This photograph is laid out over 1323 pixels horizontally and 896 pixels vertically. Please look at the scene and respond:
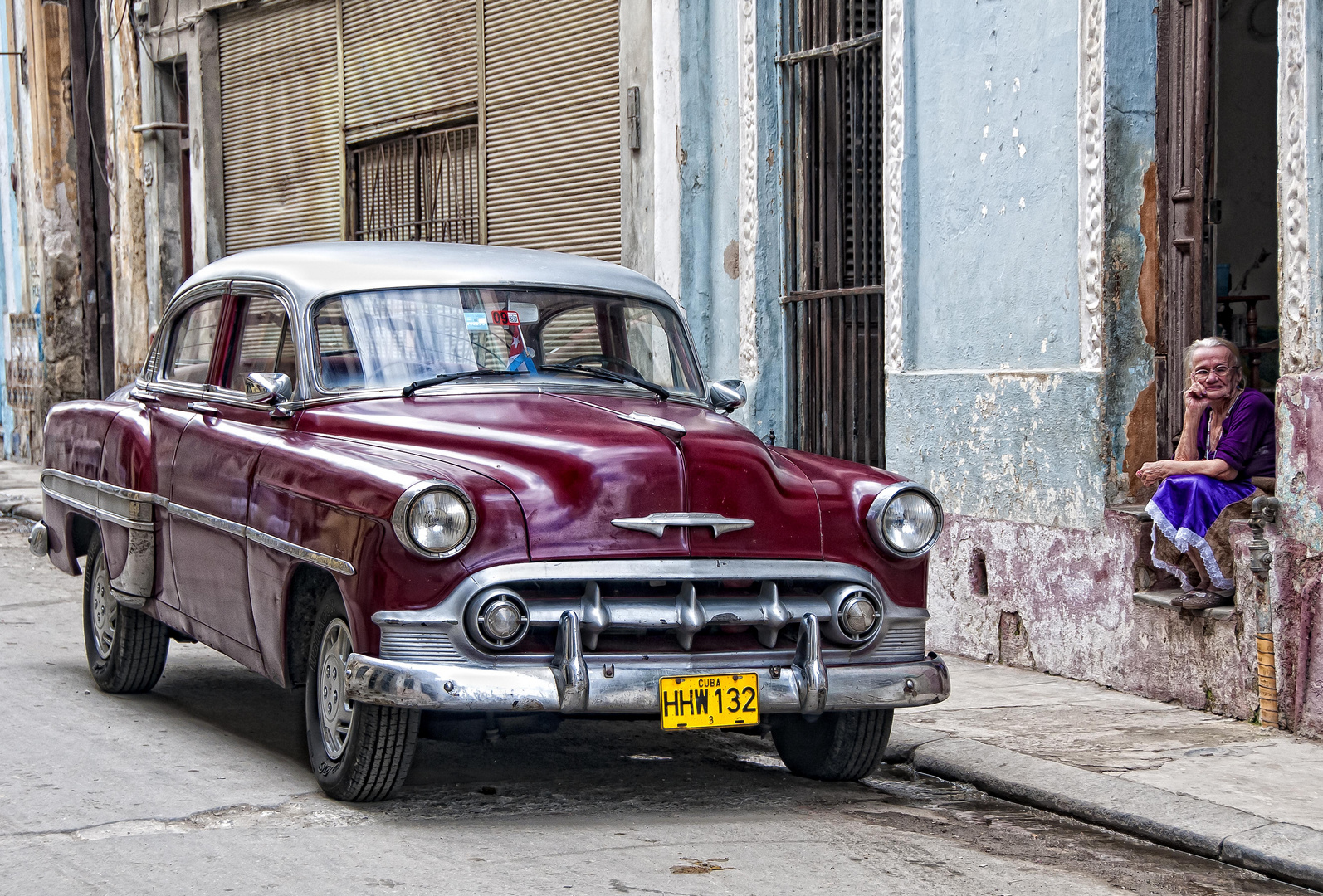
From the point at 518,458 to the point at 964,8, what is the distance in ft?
14.4

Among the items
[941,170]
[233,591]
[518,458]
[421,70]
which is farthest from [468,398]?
[421,70]

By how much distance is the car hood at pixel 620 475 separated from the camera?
488 cm

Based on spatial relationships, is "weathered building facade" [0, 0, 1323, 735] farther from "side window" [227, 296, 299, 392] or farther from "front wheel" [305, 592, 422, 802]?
"side window" [227, 296, 299, 392]

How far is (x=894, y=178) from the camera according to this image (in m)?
8.79

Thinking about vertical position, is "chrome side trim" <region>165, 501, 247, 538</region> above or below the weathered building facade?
below

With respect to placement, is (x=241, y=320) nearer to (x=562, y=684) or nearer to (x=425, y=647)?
(x=425, y=647)

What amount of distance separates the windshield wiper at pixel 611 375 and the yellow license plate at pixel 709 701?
1.50m

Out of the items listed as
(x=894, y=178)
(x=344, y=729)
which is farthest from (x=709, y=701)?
(x=894, y=178)

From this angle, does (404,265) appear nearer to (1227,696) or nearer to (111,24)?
(1227,696)

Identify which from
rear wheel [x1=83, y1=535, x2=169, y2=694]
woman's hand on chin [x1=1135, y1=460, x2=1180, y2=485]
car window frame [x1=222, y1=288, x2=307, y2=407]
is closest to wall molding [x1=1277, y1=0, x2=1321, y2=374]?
woman's hand on chin [x1=1135, y1=460, x2=1180, y2=485]

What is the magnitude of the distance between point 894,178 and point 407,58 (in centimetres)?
624

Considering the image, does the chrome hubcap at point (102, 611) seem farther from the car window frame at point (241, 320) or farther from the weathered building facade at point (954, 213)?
the weathered building facade at point (954, 213)

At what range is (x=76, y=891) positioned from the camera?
14.0 ft

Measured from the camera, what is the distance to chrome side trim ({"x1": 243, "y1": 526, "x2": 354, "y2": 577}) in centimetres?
496
